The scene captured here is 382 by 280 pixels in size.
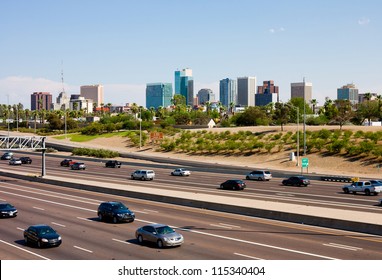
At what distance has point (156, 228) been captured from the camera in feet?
89.1

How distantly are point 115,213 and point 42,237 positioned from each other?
802cm

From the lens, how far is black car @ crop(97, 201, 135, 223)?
113 ft

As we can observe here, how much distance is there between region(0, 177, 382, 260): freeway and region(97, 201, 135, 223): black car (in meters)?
0.46

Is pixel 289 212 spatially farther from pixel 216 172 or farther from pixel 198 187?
pixel 216 172

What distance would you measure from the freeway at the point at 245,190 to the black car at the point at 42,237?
69.7 feet

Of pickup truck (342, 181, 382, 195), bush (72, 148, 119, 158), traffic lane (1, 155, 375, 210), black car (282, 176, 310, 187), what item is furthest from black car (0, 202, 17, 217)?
bush (72, 148, 119, 158)

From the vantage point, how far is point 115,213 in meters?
34.5

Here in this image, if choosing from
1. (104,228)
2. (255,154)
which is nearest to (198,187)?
(104,228)

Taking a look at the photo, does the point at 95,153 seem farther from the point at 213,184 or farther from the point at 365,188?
the point at 365,188

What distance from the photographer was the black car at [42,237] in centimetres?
2681

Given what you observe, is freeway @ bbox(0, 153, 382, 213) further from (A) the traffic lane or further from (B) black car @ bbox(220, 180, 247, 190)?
(B) black car @ bbox(220, 180, 247, 190)

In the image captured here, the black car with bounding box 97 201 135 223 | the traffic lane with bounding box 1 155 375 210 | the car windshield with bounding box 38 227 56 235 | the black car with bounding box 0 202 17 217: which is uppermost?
the car windshield with bounding box 38 227 56 235

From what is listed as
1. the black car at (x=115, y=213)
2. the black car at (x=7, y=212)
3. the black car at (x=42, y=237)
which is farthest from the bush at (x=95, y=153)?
the black car at (x=42, y=237)

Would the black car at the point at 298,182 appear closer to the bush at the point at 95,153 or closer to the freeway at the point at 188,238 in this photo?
the freeway at the point at 188,238
